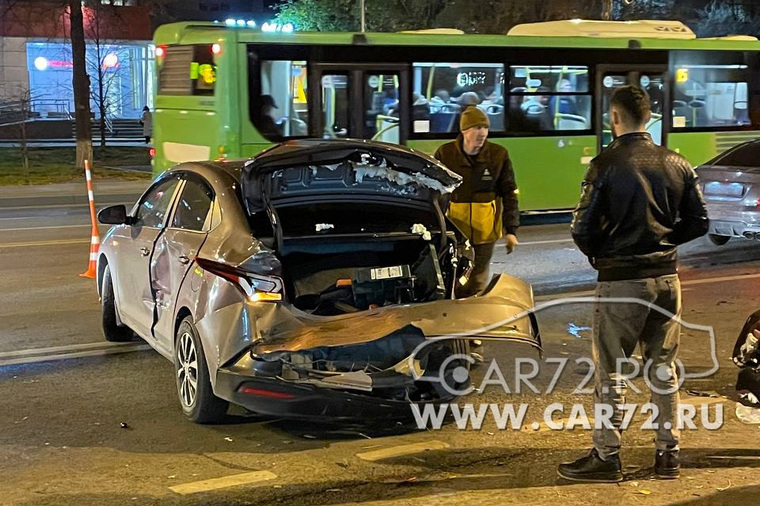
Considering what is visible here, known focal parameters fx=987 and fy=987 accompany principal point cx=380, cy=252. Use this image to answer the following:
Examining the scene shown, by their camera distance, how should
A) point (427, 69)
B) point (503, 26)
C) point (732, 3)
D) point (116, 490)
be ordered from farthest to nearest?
point (732, 3) → point (503, 26) → point (427, 69) → point (116, 490)

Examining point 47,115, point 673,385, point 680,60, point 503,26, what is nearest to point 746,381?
point 673,385

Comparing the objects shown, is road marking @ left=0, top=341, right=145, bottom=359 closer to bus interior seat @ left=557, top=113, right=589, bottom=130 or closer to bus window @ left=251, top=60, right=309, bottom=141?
bus window @ left=251, top=60, right=309, bottom=141

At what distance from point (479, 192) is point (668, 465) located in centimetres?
298

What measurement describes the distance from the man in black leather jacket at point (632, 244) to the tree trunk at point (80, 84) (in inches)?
927

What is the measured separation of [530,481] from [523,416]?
3.79 ft

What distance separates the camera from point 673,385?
5047 millimetres

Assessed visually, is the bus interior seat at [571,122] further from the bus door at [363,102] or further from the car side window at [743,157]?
the car side window at [743,157]

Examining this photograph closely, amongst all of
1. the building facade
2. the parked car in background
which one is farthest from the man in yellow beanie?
the building facade

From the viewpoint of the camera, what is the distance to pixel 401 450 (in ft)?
18.4

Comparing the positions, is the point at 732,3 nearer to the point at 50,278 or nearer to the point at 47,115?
the point at 47,115

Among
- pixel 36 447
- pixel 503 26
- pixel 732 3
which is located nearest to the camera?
pixel 36 447

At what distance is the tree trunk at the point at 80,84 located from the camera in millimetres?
26516

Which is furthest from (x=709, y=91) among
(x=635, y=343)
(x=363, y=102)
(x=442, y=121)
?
(x=635, y=343)

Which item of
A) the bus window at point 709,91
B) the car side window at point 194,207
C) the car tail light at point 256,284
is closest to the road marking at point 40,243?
the car side window at point 194,207
